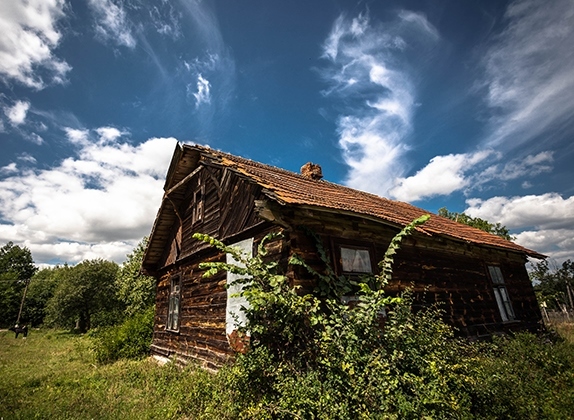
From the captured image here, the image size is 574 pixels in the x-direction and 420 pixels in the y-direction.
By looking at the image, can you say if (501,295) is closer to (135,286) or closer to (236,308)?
(236,308)

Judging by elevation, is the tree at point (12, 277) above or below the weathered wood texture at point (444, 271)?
above

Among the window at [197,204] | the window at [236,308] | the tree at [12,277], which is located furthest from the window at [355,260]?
the tree at [12,277]

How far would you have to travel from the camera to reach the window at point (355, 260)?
6293mm

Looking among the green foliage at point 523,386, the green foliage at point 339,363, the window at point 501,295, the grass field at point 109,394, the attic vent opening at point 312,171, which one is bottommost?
the grass field at point 109,394

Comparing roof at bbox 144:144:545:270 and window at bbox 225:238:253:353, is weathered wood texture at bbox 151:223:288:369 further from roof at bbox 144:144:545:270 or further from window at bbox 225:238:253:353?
roof at bbox 144:144:545:270

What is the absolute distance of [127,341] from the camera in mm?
12461

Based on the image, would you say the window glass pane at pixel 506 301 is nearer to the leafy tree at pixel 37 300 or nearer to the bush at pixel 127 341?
the bush at pixel 127 341

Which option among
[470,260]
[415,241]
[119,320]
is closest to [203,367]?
[415,241]

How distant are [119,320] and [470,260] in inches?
1226

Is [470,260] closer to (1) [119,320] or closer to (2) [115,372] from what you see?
(2) [115,372]

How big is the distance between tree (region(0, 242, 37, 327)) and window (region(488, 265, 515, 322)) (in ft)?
168

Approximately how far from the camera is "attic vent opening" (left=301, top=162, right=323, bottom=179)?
11.9 meters

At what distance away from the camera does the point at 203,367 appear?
305 inches

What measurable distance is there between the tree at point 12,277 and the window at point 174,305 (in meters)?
41.6
